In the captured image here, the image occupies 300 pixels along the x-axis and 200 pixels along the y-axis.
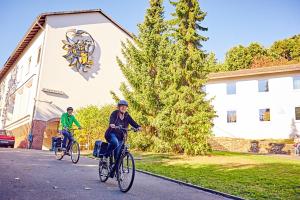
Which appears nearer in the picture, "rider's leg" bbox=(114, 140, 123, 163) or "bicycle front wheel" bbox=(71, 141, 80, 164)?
→ "rider's leg" bbox=(114, 140, 123, 163)

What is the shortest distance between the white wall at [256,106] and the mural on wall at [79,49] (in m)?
13.3

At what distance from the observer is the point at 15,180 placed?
6.66 meters

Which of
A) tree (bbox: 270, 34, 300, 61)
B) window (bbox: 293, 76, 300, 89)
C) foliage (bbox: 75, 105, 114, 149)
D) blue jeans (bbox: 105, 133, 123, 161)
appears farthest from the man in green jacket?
tree (bbox: 270, 34, 300, 61)

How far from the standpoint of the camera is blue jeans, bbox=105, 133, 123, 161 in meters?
6.79

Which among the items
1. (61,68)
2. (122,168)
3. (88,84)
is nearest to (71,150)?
(122,168)

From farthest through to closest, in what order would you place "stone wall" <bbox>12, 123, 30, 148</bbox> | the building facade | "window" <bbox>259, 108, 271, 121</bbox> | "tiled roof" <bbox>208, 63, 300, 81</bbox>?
"window" <bbox>259, 108, 271, 121</bbox> < "tiled roof" <bbox>208, 63, 300, 81</bbox> < the building facade < "stone wall" <bbox>12, 123, 30, 148</bbox>

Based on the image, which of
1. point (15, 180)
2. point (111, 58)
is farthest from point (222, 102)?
point (15, 180)

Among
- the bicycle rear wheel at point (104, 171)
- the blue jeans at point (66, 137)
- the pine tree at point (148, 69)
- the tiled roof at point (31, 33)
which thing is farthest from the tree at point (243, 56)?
the bicycle rear wheel at point (104, 171)

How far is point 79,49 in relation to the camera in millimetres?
29062

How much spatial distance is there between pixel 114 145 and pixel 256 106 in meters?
29.3

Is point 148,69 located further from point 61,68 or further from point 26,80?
point 26,80

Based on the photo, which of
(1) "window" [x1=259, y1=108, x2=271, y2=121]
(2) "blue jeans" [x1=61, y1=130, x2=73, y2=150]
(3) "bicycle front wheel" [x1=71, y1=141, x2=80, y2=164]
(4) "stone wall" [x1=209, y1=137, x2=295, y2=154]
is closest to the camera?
(3) "bicycle front wheel" [x1=71, y1=141, x2=80, y2=164]

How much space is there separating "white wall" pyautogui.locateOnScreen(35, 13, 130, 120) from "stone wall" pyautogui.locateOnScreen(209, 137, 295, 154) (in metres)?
13.3

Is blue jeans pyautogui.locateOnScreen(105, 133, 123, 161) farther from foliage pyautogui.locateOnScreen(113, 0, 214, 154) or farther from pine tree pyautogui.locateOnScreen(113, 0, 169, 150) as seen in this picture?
pine tree pyautogui.locateOnScreen(113, 0, 169, 150)
